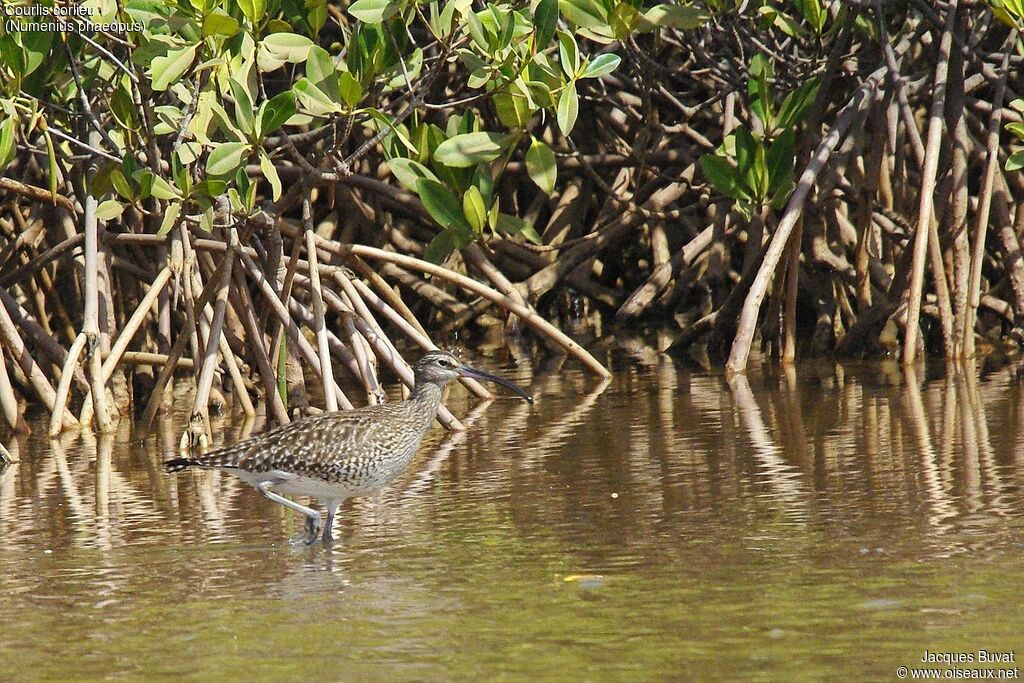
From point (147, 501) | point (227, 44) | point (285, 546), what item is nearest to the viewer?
point (285, 546)

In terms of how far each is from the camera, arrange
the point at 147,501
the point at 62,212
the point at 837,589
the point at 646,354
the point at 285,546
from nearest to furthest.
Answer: the point at 837,589, the point at 285,546, the point at 147,501, the point at 62,212, the point at 646,354

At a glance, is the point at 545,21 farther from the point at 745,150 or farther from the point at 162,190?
the point at 745,150

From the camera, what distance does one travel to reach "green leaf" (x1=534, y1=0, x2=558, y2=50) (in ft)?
22.2

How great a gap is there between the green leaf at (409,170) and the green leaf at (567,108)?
0.94 metres

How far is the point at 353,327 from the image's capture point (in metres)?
7.95

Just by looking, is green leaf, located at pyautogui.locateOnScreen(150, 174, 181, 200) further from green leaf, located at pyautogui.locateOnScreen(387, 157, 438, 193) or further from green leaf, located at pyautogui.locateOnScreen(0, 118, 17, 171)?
green leaf, located at pyautogui.locateOnScreen(387, 157, 438, 193)

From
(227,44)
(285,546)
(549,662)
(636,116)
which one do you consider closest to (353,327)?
(227,44)

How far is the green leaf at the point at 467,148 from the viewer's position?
7367 mm

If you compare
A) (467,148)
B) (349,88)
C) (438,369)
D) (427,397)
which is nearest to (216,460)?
(427,397)

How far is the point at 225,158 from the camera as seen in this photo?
679 centimetres

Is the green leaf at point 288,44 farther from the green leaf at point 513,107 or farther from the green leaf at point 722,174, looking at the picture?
the green leaf at point 722,174

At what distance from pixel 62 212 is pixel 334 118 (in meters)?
2.16

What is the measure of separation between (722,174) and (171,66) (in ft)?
10.6

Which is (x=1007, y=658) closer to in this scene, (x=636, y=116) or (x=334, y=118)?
(x=334, y=118)
